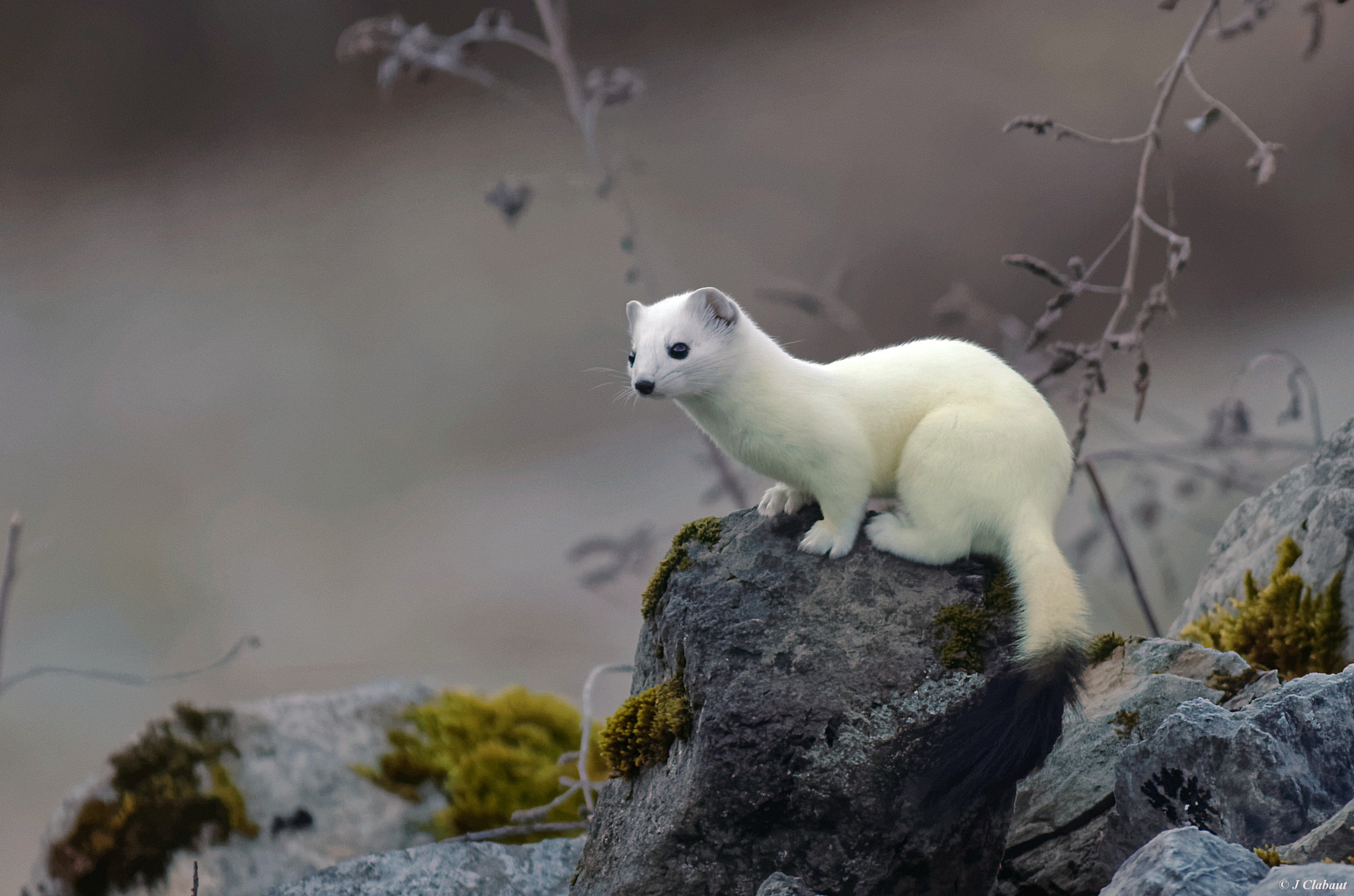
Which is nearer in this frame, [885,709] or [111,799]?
[885,709]

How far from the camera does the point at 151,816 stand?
95.1 inches

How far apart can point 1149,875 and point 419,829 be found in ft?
6.45

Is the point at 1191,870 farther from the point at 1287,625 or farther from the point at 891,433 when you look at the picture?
the point at 1287,625

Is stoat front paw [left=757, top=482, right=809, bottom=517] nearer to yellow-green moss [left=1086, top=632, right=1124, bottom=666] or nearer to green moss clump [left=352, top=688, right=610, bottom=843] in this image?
yellow-green moss [left=1086, top=632, right=1124, bottom=666]

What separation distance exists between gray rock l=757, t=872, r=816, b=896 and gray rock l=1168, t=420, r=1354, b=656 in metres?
1.36

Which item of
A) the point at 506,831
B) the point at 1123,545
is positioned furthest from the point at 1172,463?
the point at 506,831

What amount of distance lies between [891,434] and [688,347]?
1.35ft

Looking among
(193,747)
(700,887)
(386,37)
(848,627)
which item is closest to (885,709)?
(848,627)

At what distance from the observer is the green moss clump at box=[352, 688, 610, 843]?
8.58 ft

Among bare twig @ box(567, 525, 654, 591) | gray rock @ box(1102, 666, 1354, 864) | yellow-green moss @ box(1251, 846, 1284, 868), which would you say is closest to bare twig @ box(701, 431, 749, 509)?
bare twig @ box(567, 525, 654, 591)

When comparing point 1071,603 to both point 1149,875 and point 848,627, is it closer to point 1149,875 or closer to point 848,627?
point 848,627

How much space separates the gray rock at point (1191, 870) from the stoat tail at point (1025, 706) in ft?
1.01

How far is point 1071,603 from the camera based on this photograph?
159cm

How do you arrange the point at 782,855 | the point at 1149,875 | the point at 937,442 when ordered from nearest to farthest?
the point at 1149,875, the point at 782,855, the point at 937,442
